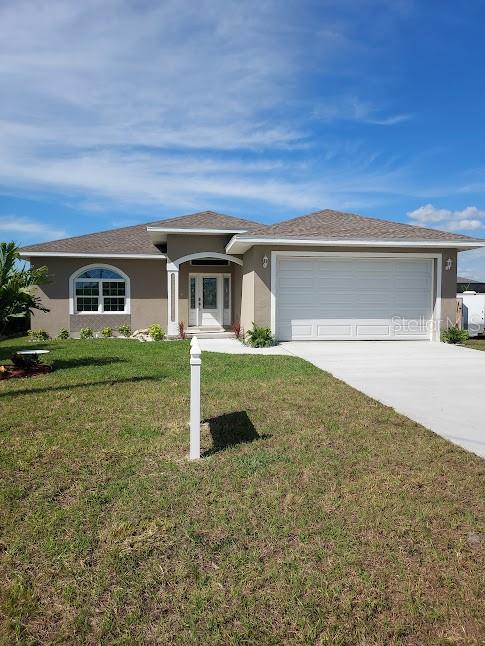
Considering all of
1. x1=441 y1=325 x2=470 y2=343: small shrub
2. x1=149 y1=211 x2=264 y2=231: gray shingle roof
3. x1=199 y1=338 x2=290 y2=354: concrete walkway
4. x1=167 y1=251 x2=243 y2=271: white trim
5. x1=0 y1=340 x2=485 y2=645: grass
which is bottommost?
x1=0 y1=340 x2=485 y2=645: grass

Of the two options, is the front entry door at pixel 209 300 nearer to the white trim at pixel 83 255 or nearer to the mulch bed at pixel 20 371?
the white trim at pixel 83 255

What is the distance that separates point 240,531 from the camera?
10.8 ft

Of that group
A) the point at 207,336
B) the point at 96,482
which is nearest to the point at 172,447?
the point at 96,482

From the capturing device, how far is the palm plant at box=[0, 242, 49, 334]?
965 cm

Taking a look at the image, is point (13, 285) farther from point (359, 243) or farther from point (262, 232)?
point (359, 243)

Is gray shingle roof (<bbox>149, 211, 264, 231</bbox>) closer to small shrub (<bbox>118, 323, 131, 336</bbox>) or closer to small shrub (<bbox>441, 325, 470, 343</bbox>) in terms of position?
small shrub (<bbox>118, 323, 131, 336</bbox>)

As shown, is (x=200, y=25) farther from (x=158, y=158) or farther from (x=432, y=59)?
(x=158, y=158)

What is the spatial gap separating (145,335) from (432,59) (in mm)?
13448

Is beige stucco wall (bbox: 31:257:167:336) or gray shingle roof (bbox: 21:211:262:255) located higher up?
gray shingle roof (bbox: 21:211:262:255)

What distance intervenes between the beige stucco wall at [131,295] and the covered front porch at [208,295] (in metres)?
0.99

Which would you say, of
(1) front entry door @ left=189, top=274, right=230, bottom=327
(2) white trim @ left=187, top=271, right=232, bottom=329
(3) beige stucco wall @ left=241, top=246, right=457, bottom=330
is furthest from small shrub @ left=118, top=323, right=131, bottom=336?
(3) beige stucco wall @ left=241, top=246, right=457, bottom=330

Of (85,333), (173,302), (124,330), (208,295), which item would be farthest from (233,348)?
(85,333)

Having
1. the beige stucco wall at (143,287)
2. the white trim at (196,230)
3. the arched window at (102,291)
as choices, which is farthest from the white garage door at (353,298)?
the arched window at (102,291)

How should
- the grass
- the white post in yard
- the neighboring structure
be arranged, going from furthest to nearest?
A: the neighboring structure, the white post in yard, the grass
